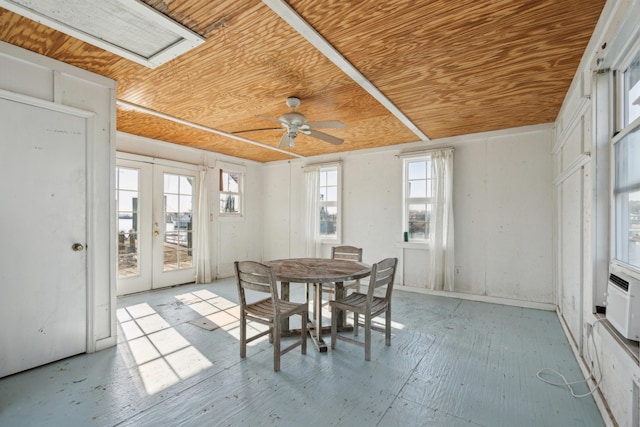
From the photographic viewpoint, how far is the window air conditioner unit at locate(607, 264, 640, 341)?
53.9 inches

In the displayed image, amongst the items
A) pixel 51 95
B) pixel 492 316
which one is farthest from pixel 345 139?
pixel 51 95

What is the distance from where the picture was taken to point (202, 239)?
5.36 meters

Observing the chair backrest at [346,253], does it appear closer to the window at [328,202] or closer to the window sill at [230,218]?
the window at [328,202]

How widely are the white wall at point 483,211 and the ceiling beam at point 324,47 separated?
6.11ft

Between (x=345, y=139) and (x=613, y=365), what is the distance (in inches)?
A: 151

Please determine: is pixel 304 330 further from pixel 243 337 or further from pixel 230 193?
pixel 230 193

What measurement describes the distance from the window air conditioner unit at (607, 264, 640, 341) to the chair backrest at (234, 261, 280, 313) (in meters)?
2.04

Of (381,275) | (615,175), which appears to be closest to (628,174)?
(615,175)

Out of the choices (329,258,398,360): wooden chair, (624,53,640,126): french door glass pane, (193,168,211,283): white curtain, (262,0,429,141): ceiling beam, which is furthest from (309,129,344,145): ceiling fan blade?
(193,168,211,283): white curtain

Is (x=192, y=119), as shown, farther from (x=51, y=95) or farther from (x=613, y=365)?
(x=613, y=365)

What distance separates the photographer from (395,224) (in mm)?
5051

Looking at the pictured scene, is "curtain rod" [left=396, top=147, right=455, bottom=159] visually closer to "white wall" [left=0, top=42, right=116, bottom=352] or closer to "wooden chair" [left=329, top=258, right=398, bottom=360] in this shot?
"wooden chair" [left=329, top=258, right=398, bottom=360]

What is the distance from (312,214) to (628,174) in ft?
14.9

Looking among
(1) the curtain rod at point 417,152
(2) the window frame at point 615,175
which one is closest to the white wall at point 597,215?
(2) the window frame at point 615,175
